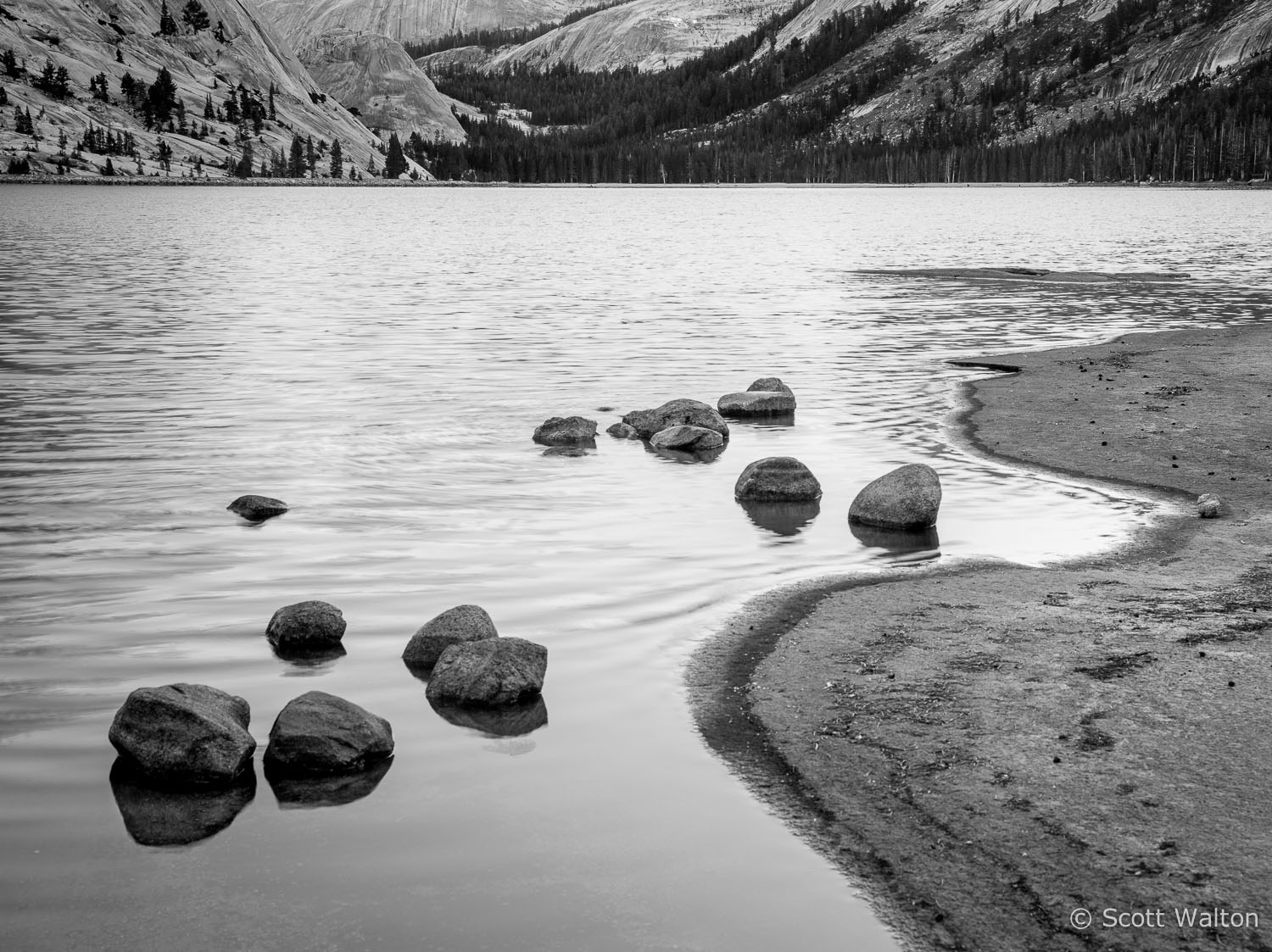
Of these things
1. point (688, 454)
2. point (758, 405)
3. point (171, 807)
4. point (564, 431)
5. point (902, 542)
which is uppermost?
point (758, 405)

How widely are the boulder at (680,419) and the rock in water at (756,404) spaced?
1872 mm

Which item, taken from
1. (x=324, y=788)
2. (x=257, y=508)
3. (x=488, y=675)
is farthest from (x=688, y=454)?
(x=324, y=788)

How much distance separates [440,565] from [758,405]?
1236 centimetres

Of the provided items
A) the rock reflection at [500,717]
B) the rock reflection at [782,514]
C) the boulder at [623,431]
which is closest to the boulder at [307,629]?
the rock reflection at [500,717]

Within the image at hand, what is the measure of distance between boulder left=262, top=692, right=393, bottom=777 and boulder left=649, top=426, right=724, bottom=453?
44.3 ft

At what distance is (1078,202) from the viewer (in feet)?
625

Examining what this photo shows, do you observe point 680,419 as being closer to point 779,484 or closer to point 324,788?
point 779,484

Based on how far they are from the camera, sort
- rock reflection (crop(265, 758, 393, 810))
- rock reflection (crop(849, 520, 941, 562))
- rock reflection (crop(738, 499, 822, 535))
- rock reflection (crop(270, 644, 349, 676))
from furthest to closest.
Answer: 1. rock reflection (crop(738, 499, 822, 535))
2. rock reflection (crop(849, 520, 941, 562))
3. rock reflection (crop(270, 644, 349, 676))
4. rock reflection (crop(265, 758, 393, 810))

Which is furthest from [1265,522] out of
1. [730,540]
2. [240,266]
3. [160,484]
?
[240,266]

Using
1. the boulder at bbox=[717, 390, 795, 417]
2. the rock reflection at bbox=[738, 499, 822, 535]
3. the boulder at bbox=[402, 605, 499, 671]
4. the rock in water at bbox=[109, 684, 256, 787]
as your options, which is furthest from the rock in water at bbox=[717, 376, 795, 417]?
the rock in water at bbox=[109, 684, 256, 787]

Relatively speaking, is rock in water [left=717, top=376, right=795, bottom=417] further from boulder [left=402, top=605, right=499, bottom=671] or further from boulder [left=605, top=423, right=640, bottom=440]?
boulder [left=402, top=605, right=499, bottom=671]

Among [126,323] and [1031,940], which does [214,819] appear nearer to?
[1031,940]

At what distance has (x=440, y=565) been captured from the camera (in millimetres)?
15594

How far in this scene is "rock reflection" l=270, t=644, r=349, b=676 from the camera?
1205 cm
